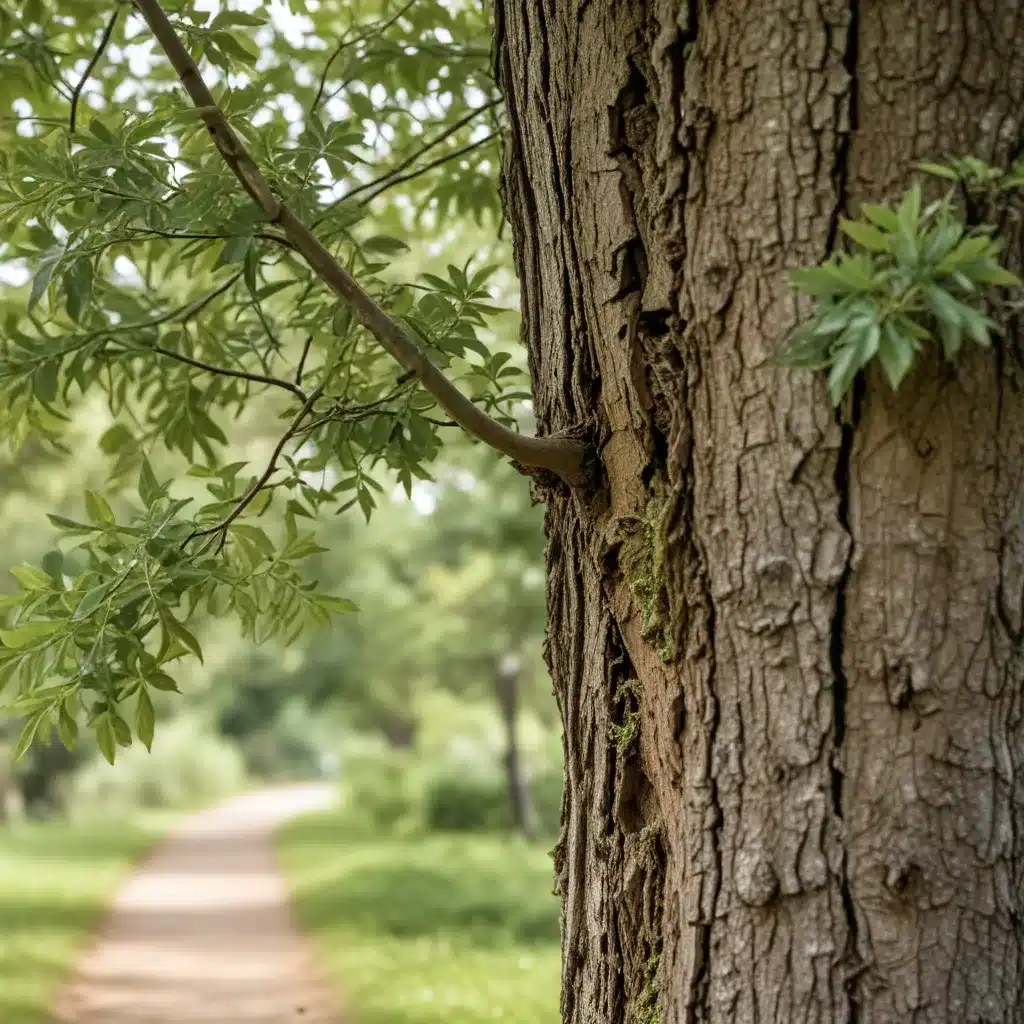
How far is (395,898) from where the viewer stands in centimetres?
1199

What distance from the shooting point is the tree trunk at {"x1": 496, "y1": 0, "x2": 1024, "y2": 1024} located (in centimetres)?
162

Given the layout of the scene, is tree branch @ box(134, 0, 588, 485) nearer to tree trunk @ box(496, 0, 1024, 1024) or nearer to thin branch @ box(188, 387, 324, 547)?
tree trunk @ box(496, 0, 1024, 1024)

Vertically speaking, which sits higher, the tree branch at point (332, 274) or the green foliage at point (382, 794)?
the tree branch at point (332, 274)

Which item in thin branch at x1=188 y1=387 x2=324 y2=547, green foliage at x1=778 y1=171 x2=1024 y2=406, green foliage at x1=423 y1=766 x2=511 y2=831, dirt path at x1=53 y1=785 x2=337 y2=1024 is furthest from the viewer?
green foliage at x1=423 y1=766 x2=511 y2=831

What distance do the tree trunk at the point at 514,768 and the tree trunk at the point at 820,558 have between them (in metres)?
16.2

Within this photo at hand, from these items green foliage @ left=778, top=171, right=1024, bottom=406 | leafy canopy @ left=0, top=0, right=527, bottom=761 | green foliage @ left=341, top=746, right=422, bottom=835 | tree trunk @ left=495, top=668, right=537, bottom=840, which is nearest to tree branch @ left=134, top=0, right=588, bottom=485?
leafy canopy @ left=0, top=0, right=527, bottom=761

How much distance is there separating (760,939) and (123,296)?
97.7 inches

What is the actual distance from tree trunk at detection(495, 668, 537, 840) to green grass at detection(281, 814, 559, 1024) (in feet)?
2.51

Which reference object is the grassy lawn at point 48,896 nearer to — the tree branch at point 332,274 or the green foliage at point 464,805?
the green foliage at point 464,805

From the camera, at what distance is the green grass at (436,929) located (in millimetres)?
7746

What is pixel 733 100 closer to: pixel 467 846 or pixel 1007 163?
pixel 1007 163

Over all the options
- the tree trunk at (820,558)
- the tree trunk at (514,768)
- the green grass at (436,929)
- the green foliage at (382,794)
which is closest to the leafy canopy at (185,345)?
the tree trunk at (820,558)

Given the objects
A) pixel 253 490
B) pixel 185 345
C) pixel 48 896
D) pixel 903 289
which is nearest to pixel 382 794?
pixel 48 896

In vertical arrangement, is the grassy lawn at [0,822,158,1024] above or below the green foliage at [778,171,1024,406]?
below
